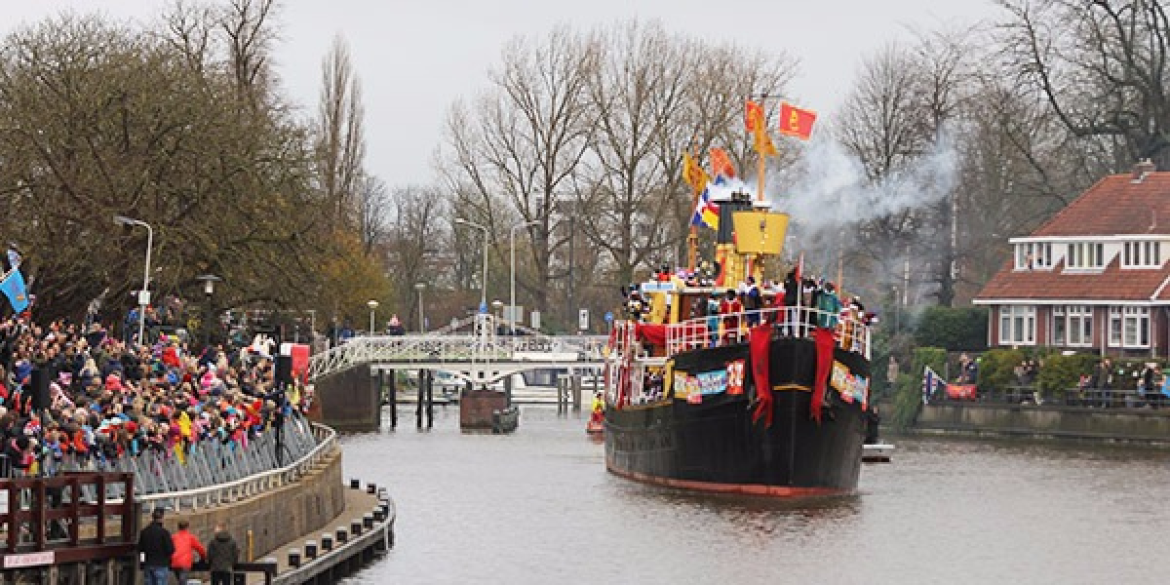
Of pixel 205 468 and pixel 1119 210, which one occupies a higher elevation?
pixel 1119 210

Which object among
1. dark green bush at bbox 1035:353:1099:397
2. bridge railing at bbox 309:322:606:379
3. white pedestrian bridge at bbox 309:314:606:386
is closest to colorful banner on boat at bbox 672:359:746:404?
dark green bush at bbox 1035:353:1099:397

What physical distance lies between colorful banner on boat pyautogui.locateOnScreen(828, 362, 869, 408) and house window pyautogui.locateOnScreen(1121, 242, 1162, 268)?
38898mm

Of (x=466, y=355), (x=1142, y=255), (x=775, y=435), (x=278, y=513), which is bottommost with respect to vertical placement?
(x=278, y=513)

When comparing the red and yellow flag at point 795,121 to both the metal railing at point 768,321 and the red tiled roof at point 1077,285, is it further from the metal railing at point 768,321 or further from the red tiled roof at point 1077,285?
the red tiled roof at point 1077,285

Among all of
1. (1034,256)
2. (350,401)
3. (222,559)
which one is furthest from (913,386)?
(222,559)

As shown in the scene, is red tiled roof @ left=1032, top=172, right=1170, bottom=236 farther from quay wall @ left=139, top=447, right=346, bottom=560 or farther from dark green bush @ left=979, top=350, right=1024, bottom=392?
quay wall @ left=139, top=447, right=346, bottom=560

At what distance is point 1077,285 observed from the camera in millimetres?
98875

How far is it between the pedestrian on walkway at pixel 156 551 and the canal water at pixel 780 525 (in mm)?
8490

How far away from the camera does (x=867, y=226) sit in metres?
104

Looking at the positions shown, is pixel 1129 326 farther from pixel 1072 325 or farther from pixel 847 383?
pixel 847 383

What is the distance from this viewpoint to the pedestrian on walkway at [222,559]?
112ft

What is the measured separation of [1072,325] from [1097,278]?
205cm

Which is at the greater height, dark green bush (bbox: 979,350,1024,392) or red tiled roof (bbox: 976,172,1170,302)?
red tiled roof (bbox: 976,172,1170,302)

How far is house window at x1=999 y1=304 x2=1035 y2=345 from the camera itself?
10106cm
